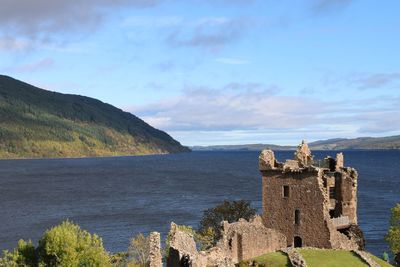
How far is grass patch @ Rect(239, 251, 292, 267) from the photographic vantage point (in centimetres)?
4975

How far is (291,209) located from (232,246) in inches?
403

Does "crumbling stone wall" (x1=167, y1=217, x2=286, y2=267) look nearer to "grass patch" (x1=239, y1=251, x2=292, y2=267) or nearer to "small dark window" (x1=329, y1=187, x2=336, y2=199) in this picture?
"grass patch" (x1=239, y1=251, x2=292, y2=267)

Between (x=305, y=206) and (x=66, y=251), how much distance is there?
24102 millimetres

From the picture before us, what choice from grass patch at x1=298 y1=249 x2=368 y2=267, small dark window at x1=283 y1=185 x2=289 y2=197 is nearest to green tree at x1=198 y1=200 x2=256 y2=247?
small dark window at x1=283 y1=185 x2=289 y2=197

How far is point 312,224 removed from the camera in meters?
58.1

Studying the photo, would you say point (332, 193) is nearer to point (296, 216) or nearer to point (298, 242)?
point (296, 216)

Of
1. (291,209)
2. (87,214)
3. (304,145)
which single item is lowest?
(87,214)

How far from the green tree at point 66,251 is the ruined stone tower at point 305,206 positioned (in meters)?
18.0

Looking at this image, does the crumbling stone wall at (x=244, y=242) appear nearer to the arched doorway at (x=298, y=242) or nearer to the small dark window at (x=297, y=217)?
the arched doorway at (x=298, y=242)

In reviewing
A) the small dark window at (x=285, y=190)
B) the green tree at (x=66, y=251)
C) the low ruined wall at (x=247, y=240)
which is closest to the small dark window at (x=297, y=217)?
the small dark window at (x=285, y=190)

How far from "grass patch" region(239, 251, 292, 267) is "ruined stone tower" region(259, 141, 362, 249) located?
6.23 m

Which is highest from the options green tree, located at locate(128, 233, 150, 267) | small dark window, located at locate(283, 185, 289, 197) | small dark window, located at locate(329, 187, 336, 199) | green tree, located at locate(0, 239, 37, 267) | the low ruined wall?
small dark window, located at locate(283, 185, 289, 197)

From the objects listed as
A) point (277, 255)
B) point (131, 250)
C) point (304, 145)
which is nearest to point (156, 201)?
point (131, 250)

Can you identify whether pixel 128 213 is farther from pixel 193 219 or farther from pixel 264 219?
pixel 264 219
